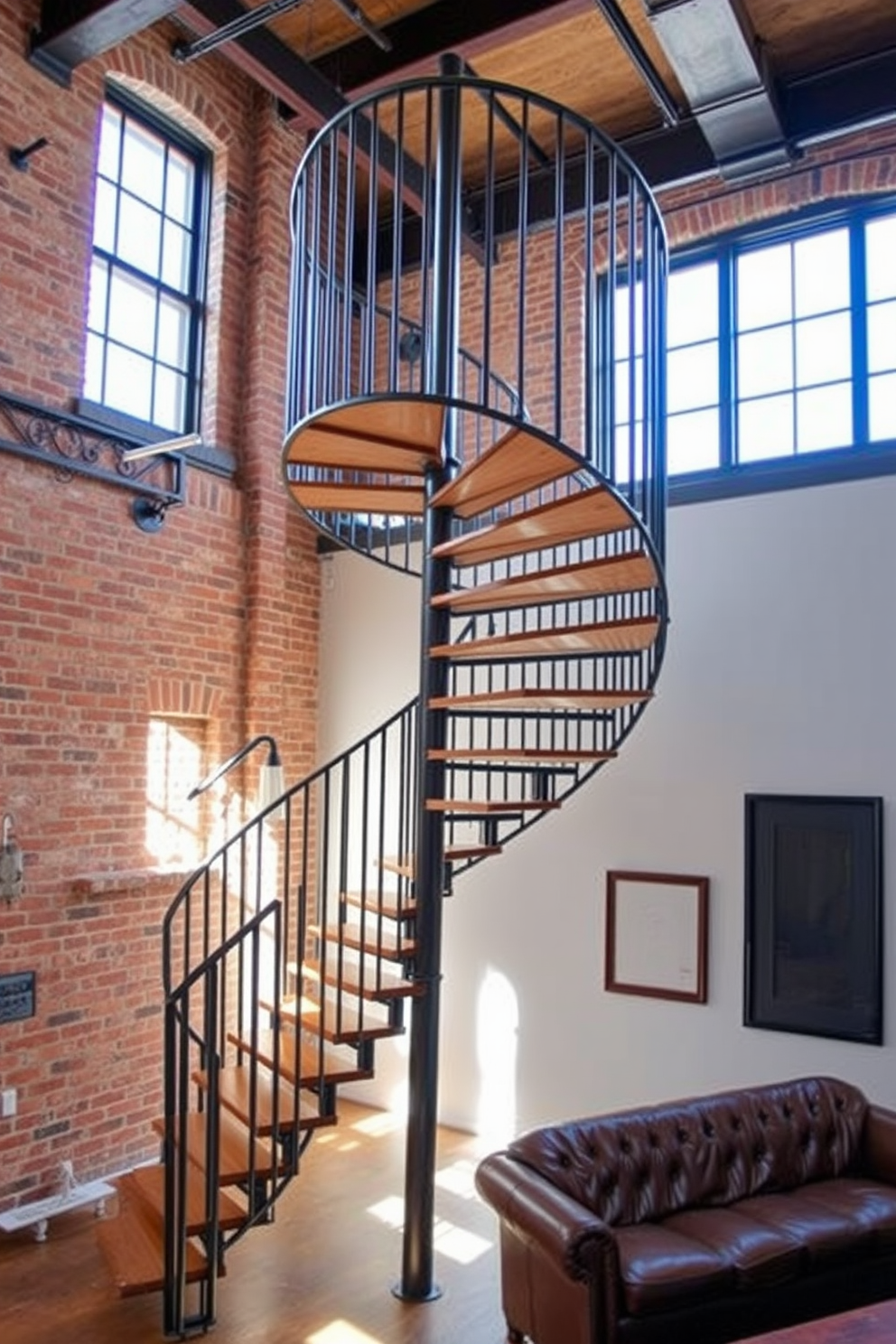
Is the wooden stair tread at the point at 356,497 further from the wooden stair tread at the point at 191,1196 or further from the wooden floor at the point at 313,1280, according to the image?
the wooden floor at the point at 313,1280

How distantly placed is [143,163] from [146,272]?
0.54m

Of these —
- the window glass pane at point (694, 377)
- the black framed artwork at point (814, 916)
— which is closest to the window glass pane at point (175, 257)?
the window glass pane at point (694, 377)

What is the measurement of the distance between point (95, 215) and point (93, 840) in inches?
115

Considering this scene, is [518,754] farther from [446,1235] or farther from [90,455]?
[90,455]

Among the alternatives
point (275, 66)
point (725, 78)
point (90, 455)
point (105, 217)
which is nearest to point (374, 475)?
point (90, 455)

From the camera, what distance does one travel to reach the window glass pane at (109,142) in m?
4.66

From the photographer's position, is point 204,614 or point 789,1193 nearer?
point 789,1193

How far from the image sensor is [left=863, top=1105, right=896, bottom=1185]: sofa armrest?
3455mm

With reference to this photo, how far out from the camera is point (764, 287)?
4.93m

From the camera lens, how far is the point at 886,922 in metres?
3.92

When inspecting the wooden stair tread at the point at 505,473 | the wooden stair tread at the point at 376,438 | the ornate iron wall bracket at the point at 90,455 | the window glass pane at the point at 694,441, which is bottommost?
the wooden stair tread at the point at 505,473

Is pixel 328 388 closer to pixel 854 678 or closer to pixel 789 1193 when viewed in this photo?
pixel 854 678

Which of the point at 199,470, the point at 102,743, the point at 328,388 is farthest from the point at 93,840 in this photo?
the point at 328,388

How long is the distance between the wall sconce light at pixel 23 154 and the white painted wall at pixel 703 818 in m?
3.22
